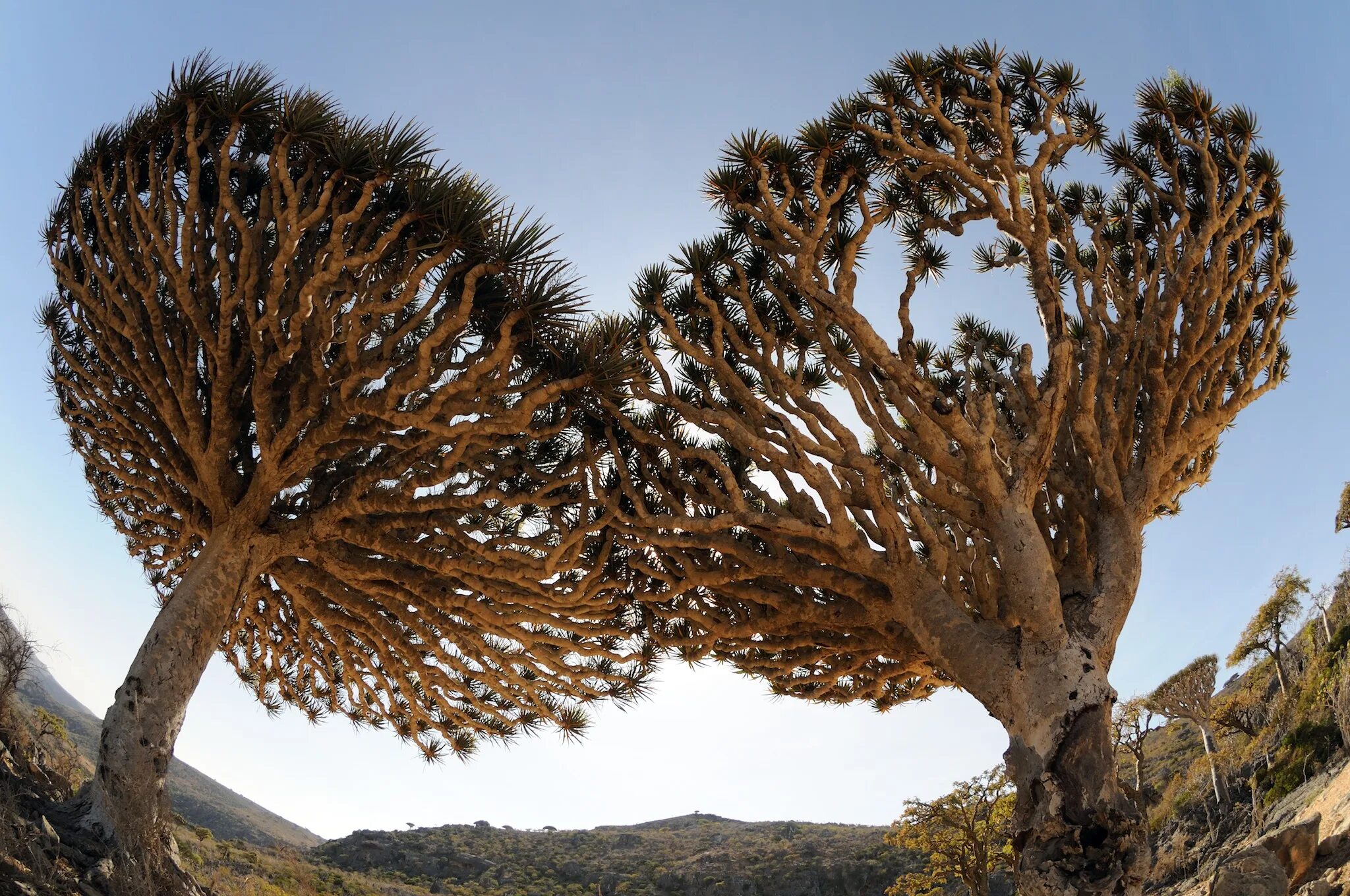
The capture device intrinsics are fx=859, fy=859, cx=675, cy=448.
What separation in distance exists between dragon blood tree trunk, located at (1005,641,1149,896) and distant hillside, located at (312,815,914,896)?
16705mm

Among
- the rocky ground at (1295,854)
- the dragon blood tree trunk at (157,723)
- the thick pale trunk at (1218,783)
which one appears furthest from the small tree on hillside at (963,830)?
the dragon blood tree trunk at (157,723)

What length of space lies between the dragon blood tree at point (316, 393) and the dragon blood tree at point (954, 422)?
1.02 metres

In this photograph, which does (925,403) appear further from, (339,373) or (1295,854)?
(1295,854)

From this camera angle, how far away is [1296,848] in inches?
442

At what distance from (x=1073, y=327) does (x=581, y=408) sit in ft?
18.9

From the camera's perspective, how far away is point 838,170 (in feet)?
24.1

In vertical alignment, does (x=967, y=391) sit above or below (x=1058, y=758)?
above

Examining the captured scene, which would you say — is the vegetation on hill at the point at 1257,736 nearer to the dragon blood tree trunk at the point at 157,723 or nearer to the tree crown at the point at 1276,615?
the tree crown at the point at 1276,615

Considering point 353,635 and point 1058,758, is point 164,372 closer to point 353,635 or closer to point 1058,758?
point 353,635

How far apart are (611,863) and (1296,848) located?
62.2 feet

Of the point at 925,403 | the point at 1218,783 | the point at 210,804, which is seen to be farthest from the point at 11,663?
the point at 210,804

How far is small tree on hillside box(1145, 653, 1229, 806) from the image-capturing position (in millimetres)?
21688

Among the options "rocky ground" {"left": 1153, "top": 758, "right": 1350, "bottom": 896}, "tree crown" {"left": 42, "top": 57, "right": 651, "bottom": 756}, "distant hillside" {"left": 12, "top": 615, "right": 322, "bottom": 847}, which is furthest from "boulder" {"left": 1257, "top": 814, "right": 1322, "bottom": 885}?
"distant hillside" {"left": 12, "top": 615, "right": 322, "bottom": 847}

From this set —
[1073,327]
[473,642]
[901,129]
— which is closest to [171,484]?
[473,642]
